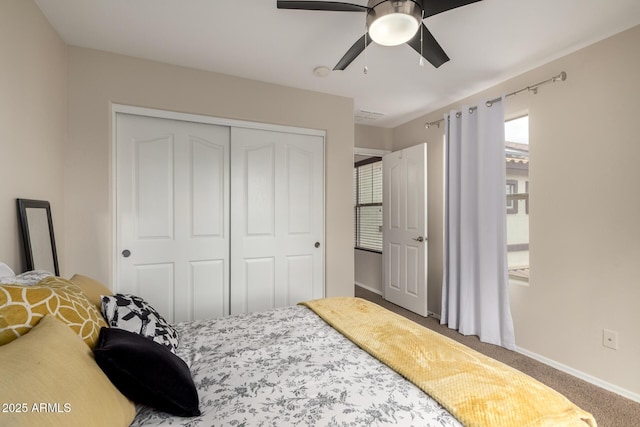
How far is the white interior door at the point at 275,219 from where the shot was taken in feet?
9.31

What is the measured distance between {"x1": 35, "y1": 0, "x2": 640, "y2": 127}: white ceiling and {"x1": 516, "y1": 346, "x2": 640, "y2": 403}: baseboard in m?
2.44

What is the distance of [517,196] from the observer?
9.23 ft

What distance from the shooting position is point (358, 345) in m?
1.45

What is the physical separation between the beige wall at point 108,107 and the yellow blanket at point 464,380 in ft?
6.61

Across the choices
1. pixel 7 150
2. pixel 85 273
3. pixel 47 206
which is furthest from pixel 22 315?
pixel 85 273

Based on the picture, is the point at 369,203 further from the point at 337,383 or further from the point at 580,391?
the point at 337,383

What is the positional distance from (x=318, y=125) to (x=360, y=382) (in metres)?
2.54

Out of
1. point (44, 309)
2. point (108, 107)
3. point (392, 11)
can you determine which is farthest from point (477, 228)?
point (108, 107)

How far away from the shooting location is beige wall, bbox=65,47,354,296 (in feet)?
7.49

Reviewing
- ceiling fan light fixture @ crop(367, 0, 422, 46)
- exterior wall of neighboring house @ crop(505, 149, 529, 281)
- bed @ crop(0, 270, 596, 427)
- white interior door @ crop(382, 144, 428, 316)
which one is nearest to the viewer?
bed @ crop(0, 270, 596, 427)

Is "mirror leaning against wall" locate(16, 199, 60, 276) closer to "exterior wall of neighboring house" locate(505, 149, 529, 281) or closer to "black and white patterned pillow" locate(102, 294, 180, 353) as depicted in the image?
"black and white patterned pillow" locate(102, 294, 180, 353)

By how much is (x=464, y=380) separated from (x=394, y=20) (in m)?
1.56

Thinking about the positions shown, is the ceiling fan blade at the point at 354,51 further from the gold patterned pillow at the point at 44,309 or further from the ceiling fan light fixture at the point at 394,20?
the gold patterned pillow at the point at 44,309

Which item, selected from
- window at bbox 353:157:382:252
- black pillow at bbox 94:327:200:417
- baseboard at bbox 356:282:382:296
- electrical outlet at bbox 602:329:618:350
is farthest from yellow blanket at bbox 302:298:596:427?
window at bbox 353:157:382:252
